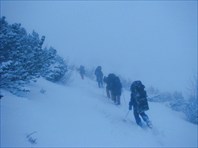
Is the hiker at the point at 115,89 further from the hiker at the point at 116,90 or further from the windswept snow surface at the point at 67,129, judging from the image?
the windswept snow surface at the point at 67,129

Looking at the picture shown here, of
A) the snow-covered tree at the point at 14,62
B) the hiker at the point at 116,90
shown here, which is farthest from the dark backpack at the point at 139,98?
the snow-covered tree at the point at 14,62

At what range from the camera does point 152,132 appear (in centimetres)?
875

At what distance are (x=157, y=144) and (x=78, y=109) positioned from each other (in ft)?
10.2

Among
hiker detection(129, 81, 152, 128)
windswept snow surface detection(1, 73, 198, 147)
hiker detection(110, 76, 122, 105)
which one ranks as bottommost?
windswept snow surface detection(1, 73, 198, 147)

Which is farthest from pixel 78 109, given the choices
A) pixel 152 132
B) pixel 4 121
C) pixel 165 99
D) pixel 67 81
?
pixel 165 99

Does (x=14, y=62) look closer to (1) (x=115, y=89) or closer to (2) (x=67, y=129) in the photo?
(2) (x=67, y=129)

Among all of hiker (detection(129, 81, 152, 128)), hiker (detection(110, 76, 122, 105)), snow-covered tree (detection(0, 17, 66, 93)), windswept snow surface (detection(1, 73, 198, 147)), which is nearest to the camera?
windswept snow surface (detection(1, 73, 198, 147))

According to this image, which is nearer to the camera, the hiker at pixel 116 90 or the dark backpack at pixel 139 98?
the dark backpack at pixel 139 98

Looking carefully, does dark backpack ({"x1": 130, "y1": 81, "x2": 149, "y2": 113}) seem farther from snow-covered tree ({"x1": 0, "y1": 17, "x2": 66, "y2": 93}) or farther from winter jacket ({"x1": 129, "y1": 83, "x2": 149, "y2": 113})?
snow-covered tree ({"x1": 0, "y1": 17, "x2": 66, "y2": 93})

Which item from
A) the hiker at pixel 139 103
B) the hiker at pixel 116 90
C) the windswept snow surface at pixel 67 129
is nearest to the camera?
the windswept snow surface at pixel 67 129

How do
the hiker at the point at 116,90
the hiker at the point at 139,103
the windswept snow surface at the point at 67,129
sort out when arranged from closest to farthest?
the windswept snow surface at the point at 67,129 → the hiker at the point at 139,103 → the hiker at the point at 116,90

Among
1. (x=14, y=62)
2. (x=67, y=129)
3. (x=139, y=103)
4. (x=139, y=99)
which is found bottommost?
(x=67, y=129)

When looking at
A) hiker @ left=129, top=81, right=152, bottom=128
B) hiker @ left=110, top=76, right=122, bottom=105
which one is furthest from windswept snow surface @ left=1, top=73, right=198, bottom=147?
hiker @ left=110, top=76, right=122, bottom=105

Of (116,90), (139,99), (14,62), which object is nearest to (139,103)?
(139,99)
